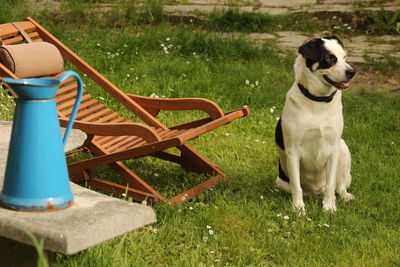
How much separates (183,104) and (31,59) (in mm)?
1128

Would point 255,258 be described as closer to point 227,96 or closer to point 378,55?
point 227,96

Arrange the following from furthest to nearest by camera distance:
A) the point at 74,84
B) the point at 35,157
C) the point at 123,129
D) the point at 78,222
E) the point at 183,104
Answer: the point at 74,84 → the point at 183,104 → the point at 123,129 → the point at 35,157 → the point at 78,222

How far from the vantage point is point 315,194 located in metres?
5.43

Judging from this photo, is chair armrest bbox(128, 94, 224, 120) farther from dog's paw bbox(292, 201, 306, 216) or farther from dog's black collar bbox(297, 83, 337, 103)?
dog's paw bbox(292, 201, 306, 216)

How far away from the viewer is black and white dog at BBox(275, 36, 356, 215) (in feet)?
15.8

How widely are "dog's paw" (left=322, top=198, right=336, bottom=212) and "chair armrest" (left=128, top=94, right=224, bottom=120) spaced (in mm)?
939

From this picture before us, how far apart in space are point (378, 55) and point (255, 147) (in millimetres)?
3296

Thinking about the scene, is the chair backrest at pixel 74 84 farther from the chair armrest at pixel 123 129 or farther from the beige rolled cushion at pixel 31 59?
the chair armrest at pixel 123 129

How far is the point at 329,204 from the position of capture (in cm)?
503

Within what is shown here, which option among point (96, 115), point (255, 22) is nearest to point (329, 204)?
point (96, 115)

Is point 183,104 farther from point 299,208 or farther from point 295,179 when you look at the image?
point 299,208

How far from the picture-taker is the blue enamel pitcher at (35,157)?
103 inches

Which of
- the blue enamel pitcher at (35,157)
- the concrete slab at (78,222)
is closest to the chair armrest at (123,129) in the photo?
the concrete slab at (78,222)

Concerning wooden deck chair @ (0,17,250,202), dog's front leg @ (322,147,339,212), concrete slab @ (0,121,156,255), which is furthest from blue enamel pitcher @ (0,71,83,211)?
dog's front leg @ (322,147,339,212)
